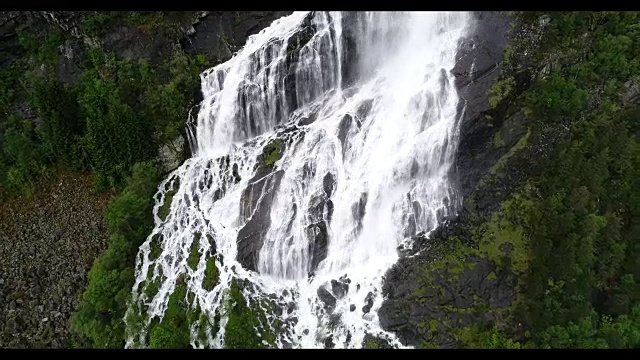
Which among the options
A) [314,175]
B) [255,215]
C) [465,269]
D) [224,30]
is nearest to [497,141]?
[465,269]

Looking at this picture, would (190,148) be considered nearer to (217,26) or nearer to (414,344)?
(217,26)

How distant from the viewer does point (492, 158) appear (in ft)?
78.0

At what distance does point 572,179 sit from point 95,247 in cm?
2565

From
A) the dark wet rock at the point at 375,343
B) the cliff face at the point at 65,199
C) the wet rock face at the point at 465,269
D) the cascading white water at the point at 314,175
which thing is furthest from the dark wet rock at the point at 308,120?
the dark wet rock at the point at 375,343

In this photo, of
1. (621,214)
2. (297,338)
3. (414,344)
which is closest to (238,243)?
(297,338)

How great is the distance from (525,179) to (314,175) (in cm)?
1099

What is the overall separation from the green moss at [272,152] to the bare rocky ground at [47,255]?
10.2 meters

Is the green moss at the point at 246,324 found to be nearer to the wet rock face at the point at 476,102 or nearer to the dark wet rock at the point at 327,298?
the dark wet rock at the point at 327,298

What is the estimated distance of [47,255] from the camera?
2620 cm

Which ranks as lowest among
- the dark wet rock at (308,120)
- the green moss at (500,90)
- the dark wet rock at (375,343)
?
the dark wet rock at (375,343)

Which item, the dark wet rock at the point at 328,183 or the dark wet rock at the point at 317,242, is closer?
the dark wet rock at the point at 317,242

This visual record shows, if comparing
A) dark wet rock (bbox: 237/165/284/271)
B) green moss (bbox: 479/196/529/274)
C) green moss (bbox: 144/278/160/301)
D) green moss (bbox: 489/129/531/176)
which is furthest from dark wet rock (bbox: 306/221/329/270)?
green moss (bbox: 489/129/531/176)

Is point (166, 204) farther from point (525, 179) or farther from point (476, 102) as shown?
point (525, 179)

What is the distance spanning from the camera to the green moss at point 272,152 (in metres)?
25.6
